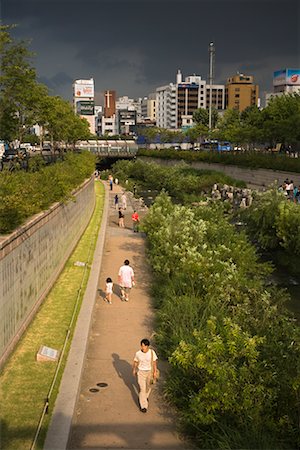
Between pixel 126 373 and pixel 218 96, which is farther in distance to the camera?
pixel 218 96

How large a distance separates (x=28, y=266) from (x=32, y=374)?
3827 mm

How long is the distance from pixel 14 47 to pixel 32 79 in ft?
8.36

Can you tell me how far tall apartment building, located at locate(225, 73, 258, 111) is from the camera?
580 feet

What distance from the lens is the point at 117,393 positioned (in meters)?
10.6

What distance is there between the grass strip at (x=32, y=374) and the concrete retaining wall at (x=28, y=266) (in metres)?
0.28

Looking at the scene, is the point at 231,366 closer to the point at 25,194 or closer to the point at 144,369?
the point at 144,369

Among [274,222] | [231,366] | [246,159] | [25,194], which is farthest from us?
[246,159]

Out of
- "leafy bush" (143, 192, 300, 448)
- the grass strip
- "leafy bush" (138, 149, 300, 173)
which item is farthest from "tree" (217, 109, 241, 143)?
the grass strip

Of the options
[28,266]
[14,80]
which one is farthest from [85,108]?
[28,266]

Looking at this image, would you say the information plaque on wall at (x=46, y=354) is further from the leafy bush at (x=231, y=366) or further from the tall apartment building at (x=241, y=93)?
the tall apartment building at (x=241, y=93)

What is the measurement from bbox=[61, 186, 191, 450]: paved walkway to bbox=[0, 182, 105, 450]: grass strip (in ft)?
2.25

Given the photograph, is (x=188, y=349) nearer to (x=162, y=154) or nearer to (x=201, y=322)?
(x=201, y=322)

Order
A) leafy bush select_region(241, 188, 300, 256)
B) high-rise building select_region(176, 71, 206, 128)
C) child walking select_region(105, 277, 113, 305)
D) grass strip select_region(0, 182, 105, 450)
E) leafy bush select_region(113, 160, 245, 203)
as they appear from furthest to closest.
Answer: high-rise building select_region(176, 71, 206, 128) < leafy bush select_region(113, 160, 245, 203) < leafy bush select_region(241, 188, 300, 256) < child walking select_region(105, 277, 113, 305) < grass strip select_region(0, 182, 105, 450)

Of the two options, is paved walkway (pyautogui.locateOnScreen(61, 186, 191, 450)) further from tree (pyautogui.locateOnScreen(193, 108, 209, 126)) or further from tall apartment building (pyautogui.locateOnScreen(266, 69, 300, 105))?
tall apartment building (pyautogui.locateOnScreen(266, 69, 300, 105))
